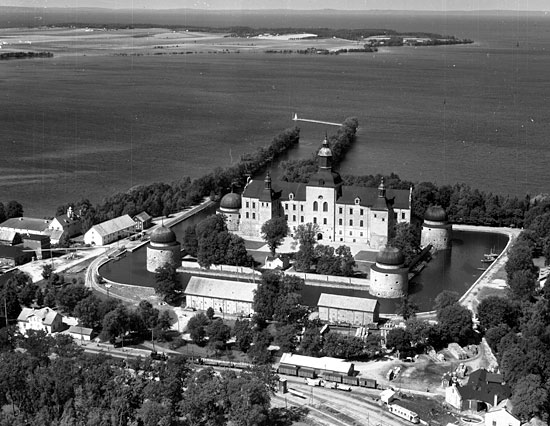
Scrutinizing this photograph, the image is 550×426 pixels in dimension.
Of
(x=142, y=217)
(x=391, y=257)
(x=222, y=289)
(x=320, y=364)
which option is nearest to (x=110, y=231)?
(x=142, y=217)

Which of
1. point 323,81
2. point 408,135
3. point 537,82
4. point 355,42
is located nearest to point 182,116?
point 408,135

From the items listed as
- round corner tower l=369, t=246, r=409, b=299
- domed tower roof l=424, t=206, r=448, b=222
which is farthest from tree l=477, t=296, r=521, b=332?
domed tower roof l=424, t=206, r=448, b=222

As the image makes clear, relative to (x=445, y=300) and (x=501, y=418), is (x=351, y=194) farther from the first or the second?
(x=501, y=418)

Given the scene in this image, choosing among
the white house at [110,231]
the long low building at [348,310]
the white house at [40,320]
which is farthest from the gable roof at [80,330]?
the white house at [110,231]

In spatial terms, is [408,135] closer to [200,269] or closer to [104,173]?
[104,173]

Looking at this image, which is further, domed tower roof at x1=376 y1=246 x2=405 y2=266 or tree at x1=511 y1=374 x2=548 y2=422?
domed tower roof at x1=376 y1=246 x2=405 y2=266

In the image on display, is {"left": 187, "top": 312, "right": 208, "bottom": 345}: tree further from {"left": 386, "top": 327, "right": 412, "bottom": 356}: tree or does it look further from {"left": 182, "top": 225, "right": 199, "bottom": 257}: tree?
{"left": 182, "top": 225, "right": 199, "bottom": 257}: tree

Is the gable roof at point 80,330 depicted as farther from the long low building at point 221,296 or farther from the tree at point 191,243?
the tree at point 191,243
